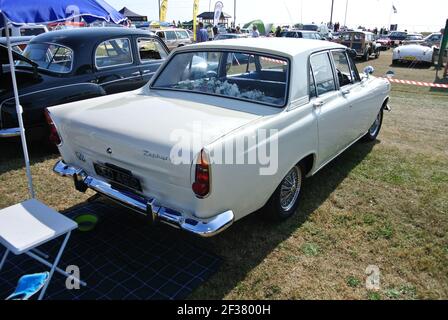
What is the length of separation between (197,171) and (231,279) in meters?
0.98

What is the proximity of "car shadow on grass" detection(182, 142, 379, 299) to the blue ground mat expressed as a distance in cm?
10

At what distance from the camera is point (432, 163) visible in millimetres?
5082

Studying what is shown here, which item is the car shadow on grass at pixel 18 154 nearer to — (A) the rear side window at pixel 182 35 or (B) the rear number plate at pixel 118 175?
(B) the rear number plate at pixel 118 175

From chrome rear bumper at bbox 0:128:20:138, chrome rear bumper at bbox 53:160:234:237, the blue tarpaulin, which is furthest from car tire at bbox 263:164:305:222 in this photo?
chrome rear bumper at bbox 0:128:20:138

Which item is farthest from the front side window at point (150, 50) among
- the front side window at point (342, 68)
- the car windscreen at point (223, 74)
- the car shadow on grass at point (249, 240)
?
the car shadow on grass at point (249, 240)

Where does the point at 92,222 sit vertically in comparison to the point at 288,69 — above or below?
below

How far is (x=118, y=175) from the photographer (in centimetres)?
284

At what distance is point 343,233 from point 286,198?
2.05ft

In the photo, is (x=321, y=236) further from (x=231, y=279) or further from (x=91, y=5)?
(x=91, y=5)

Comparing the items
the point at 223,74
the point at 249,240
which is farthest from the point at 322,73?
the point at 249,240

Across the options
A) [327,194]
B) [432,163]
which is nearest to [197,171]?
[327,194]

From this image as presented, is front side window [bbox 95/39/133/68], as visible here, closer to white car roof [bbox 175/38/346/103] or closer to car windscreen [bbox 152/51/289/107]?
car windscreen [bbox 152/51/289/107]

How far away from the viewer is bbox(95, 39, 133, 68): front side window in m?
5.58
